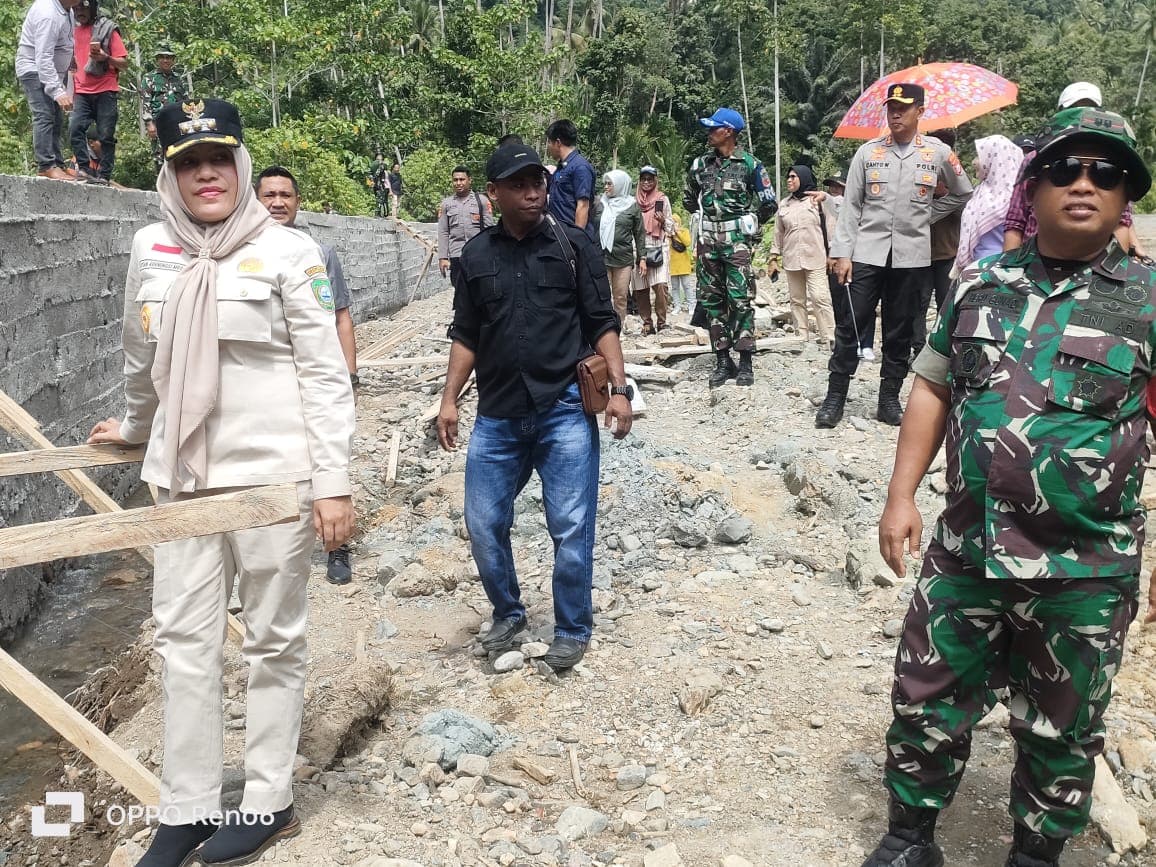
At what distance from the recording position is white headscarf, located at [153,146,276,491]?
2494 millimetres

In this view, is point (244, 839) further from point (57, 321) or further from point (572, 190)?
point (572, 190)

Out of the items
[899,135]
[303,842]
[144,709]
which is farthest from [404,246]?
[303,842]

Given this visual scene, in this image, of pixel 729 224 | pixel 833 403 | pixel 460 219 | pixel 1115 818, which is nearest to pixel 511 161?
pixel 1115 818

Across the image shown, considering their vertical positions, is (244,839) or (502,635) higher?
(244,839)

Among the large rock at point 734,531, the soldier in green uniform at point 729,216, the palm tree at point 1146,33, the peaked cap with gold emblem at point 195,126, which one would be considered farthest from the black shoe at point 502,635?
the palm tree at point 1146,33

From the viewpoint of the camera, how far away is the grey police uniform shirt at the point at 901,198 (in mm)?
5914

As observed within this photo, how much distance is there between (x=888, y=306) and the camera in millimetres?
6188

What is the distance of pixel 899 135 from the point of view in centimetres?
592

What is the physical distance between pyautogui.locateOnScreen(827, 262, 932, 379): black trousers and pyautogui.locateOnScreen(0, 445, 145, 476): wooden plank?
453cm

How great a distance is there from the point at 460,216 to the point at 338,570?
6097 mm

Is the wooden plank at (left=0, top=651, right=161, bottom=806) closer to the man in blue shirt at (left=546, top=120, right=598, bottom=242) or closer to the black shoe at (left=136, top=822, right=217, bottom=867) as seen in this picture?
the black shoe at (left=136, top=822, right=217, bottom=867)

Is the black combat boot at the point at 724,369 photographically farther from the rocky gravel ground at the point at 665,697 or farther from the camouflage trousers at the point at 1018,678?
the camouflage trousers at the point at 1018,678

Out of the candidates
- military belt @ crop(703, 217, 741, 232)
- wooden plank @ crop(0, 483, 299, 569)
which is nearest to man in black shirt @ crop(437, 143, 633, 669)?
wooden plank @ crop(0, 483, 299, 569)

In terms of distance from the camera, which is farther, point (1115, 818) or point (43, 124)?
point (43, 124)
